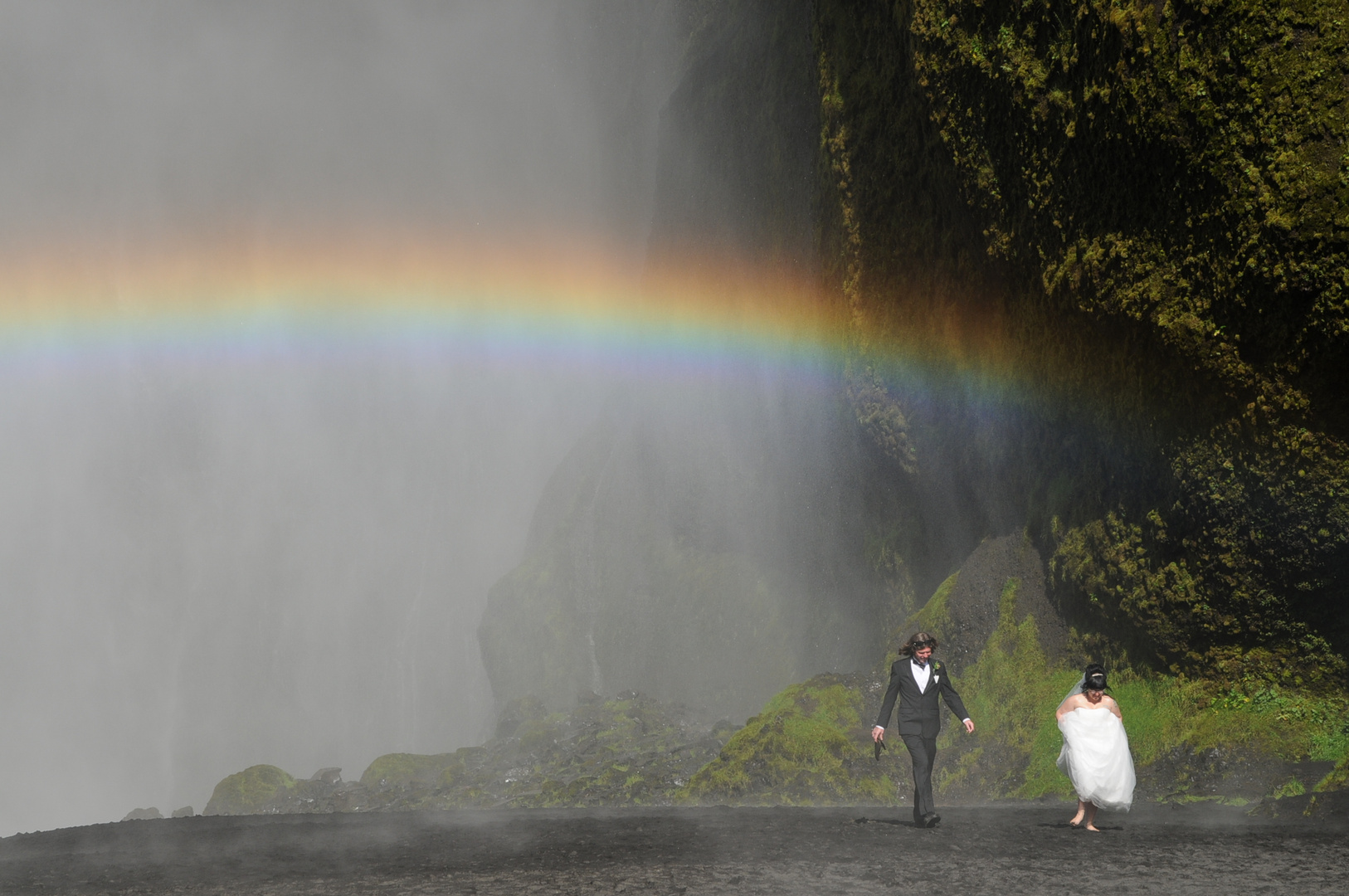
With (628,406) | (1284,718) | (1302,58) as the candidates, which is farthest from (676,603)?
(1302,58)

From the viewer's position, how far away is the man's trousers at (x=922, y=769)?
8.66 meters

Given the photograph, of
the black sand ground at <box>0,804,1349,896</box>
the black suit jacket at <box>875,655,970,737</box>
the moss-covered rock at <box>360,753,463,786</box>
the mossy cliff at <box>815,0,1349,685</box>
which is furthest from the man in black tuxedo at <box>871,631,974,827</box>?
the moss-covered rock at <box>360,753,463,786</box>

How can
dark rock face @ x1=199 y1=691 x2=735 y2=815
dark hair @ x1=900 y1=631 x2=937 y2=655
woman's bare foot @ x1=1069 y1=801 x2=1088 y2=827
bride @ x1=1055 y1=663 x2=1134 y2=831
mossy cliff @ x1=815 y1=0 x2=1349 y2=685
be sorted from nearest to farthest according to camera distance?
1. bride @ x1=1055 y1=663 x2=1134 y2=831
2. woman's bare foot @ x1=1069 y1=801 x2=1088 y2=827
3. mossy cliff @ x1=815 y1=0 x2=1349 y2=685
4. dark hair @ x1=900 y1=631 x2=937 y2=655
5. dark rock face @ x1=199 y1=691 x2=735 y2=815

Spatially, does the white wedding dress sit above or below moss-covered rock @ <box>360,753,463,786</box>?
above

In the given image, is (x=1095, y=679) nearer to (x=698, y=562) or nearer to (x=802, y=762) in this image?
(x=802, y=762)

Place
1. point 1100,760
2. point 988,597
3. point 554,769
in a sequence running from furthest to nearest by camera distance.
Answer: point 554,769
point 988,597
point 1100,760

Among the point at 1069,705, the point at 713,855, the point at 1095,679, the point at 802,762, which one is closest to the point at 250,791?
the point at 802,762

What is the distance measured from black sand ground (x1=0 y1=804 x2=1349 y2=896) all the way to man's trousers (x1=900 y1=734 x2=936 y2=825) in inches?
7.3

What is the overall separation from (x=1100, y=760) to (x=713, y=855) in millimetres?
3253

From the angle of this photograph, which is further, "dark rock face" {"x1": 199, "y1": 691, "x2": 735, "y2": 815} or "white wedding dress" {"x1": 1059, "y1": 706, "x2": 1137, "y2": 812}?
"dark rock face" {"x1": 199, "y1": 691, "x2": 735, "y2": 815}

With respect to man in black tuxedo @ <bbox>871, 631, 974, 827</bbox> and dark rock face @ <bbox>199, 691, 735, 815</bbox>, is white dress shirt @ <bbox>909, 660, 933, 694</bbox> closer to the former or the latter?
man in black tuxedo @ <bbox>871, 631, 974, 827</bbox>

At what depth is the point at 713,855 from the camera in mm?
7688

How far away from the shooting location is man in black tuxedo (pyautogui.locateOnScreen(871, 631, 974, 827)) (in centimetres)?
874

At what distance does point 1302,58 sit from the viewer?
27.3ft
